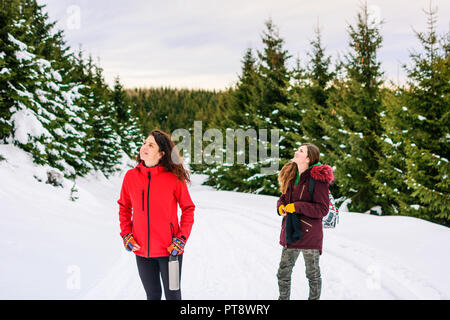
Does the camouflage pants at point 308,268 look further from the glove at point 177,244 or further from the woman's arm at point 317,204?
the glove at point 177,244

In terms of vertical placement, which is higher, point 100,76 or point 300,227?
point 100,76

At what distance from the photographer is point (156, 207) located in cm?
297

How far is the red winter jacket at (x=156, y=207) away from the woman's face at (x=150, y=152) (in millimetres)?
74

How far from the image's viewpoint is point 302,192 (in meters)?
3.67

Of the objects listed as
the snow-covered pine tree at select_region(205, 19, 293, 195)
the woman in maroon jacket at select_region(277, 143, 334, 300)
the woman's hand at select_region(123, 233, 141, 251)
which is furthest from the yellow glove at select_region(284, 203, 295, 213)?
the snow-covered pine tree at select_region(205, 19, 293, 195)

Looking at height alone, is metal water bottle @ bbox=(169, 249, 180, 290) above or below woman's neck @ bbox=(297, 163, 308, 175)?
below

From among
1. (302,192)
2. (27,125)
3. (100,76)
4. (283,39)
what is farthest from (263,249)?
(100,76)

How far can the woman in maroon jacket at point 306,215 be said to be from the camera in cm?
357

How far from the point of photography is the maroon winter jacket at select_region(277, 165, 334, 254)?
3553mm

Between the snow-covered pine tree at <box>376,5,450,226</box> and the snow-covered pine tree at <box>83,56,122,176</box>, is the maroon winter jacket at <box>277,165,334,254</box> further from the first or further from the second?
the snow-covered pine tree at <box>83,56,122,176</box>

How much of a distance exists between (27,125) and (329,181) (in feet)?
36.3

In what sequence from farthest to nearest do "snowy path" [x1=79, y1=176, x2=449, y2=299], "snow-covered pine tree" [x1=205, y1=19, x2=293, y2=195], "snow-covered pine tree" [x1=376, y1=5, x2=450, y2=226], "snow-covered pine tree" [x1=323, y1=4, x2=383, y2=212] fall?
"snow-covered pine tree" [x1=205, y1=19, x2=293, y2=195] → "snow-covered pine tree" [x1=323, y1=4, x2=383, y2=212] → "snow-covered pine tree" [x1=376, y1=5, x2=450, y2=226] → "snowy path" [x1=79, y1=176, x2=449, y2=299]

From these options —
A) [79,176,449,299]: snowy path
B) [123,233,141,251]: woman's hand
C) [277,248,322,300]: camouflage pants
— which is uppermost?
[123,233,141,251]: woman's hand
